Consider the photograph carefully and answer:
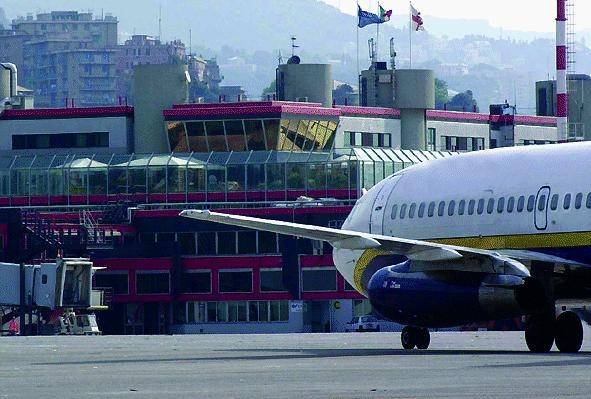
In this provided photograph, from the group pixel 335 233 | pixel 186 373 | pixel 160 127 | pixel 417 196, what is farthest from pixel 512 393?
pixel 160 127

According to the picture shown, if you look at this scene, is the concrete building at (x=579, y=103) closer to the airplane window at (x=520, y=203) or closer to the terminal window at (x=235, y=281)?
the terminal window at (x=235, y=281)

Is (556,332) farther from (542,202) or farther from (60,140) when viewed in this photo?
(60,140)

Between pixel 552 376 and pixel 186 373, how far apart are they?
6539mm

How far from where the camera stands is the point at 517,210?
39750mm

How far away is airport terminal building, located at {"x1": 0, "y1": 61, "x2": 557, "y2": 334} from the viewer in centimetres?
10038

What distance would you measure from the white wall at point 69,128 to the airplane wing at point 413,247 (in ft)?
242

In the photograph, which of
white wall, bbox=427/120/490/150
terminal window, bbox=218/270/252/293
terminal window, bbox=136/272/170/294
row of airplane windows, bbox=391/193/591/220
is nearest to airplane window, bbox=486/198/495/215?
row of airplane windows, bbox=391/193/591/220

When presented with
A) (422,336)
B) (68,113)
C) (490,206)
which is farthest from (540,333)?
(68,113)

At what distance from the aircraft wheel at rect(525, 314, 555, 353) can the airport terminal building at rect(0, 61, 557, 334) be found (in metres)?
59.0

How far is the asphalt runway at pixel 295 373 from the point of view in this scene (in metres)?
26.2

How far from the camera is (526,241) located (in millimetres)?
39438

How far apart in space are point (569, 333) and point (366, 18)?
327 ft

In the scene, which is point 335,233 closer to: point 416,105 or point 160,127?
point 160,127

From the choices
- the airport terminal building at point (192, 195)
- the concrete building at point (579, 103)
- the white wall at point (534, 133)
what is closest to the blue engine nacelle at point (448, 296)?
the airport terminal building at point (192, 195)
